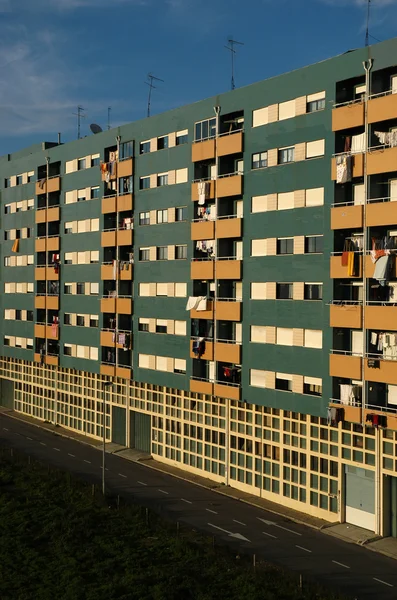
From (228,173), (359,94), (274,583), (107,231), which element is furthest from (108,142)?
(274,583)

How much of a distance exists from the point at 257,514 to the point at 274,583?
1292cm

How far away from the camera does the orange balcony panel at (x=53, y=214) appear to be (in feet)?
240

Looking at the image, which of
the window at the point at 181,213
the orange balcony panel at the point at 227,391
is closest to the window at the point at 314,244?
the orange balcony panel at the point at 227,391

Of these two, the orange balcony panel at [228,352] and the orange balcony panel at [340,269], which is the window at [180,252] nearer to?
the orange balcony panel at [228,352]

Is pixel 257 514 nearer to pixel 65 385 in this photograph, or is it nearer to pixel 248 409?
pixel 248 409

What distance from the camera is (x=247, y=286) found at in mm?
50812

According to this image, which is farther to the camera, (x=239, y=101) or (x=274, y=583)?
(x=239, y=101)

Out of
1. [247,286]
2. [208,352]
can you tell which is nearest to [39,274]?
[208,352]

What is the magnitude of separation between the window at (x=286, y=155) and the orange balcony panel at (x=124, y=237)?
60.4 ft

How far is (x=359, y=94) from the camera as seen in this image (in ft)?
144

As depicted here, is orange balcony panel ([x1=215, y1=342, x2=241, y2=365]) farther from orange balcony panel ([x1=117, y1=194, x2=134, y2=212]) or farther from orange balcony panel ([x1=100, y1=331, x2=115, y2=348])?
orange balcony panel ([x1=117, y1=194, x2=134, y2=212])

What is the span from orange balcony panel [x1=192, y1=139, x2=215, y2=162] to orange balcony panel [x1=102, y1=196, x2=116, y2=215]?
39.1 ft

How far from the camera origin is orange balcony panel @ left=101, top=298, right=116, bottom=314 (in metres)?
64.5

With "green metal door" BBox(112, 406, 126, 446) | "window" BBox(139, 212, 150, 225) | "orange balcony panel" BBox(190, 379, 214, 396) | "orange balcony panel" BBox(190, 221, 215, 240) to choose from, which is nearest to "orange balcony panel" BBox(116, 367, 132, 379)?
"green metal door" BBox(112, 406, 126, 446)
